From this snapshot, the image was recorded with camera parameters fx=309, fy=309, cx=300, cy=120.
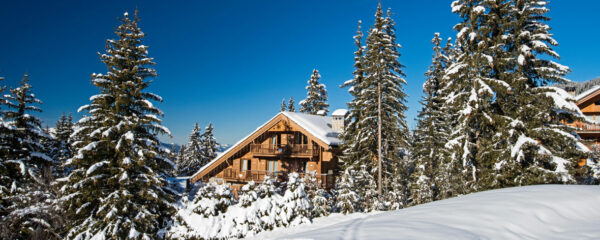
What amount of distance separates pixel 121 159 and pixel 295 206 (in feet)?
28.7

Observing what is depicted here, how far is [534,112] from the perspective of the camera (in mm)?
15211

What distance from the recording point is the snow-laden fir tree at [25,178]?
49.7 feet

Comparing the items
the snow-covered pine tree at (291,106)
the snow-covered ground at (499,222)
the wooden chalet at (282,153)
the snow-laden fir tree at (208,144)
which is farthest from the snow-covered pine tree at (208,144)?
the snow-covered ground at (499,222)

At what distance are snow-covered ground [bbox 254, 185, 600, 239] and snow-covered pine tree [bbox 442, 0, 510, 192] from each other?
8.63 meters

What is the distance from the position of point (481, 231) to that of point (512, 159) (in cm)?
1219

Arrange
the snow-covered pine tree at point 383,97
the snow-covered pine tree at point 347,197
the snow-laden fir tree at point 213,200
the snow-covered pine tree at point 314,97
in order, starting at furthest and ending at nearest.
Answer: the snow-covered pine tree at point 314,97 → the snow-covered pine tree at point 383,97 → the snow-covered pine tree at point 347,197 → the snow-laden fir tree at point 213,200

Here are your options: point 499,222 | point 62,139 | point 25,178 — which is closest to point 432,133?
point 499,222

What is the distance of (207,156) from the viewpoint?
50562 mm

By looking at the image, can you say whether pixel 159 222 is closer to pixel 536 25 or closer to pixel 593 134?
pixel 536 25

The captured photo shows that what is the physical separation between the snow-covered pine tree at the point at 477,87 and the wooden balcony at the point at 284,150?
11870 millimetres

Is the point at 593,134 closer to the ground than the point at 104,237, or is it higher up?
higher up

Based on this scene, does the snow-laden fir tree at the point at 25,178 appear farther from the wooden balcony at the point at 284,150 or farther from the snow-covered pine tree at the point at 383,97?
the snow-covered pine tree at the point at 383,97

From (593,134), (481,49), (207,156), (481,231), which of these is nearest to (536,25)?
(481,49)

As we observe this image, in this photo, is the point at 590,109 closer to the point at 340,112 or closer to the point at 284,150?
the point at 340,112
